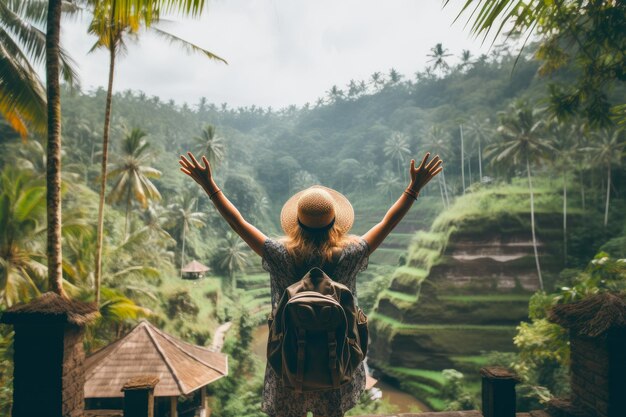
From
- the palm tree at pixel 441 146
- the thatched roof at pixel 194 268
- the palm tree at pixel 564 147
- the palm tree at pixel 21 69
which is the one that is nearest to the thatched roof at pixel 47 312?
the palm tree at pixel 21 69

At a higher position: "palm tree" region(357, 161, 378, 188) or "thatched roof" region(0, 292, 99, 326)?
"palm tree" region(357, 161, 378, 188)

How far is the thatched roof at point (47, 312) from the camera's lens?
7.02ft

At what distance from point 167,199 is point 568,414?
3433 centimetres

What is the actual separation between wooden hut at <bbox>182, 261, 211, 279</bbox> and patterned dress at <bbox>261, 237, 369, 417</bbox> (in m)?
27.9

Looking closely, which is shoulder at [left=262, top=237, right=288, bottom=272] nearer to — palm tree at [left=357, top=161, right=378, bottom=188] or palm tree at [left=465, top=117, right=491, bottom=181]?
palm tree at [left=465, top=117, right=491, bottom=181]

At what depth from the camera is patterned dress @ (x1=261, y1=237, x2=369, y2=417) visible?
60.1 inches

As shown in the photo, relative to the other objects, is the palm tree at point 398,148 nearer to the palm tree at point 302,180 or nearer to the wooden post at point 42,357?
the palm tree at point 302,180

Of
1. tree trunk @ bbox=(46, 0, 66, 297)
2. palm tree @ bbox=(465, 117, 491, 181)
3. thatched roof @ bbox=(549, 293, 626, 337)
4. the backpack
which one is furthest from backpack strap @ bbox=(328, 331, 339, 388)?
palm tree @ bbox=(465, 117, 491, 181)

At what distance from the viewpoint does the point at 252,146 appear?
6141 centimetres

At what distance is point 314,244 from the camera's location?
1560mm

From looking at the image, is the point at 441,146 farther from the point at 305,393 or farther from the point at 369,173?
the point at 305,393

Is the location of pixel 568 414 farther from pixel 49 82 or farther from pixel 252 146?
pixel 252 146

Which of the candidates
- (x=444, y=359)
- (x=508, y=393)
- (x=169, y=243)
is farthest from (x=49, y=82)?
(x=169, y=243)

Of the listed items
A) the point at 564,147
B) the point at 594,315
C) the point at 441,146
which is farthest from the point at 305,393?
the point at 441,146
